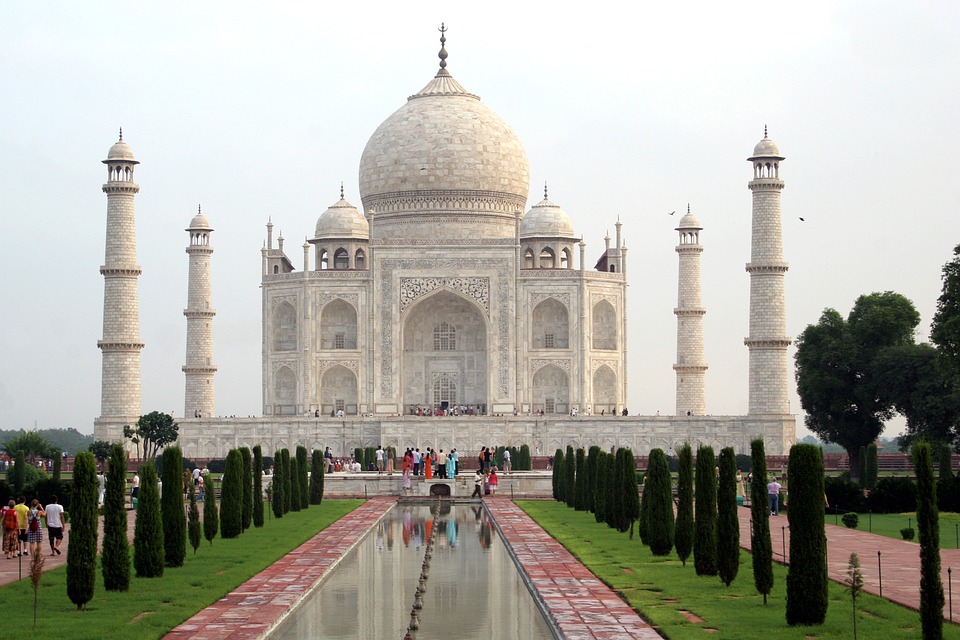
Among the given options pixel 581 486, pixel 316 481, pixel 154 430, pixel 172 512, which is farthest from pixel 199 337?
pixel 172 512

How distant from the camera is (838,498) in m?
21.4

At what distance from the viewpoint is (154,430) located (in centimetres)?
3341

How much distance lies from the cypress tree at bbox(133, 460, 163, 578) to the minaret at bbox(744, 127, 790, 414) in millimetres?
23627

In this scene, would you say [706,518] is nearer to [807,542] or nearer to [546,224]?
[807,542]

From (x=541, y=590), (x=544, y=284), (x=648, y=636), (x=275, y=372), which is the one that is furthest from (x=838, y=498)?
(x=275, y=372)

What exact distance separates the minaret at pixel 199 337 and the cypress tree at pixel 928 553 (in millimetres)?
30464

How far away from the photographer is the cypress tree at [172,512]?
14.3 m

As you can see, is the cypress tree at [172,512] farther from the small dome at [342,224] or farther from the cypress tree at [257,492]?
the small dome at [342,224]

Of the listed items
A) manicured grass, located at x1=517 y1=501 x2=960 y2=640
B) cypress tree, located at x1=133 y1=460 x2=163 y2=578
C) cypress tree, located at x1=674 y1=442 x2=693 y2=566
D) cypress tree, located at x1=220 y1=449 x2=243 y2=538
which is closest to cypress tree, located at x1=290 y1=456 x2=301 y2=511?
cypress tree, located at x1=220 y1=449 x2=243 y2=538

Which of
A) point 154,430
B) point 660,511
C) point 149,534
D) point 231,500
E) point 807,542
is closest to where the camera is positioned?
point 807,542

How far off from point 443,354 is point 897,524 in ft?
A: 69.6

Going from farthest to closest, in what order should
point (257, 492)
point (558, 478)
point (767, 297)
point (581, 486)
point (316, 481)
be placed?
point (767, 297), point (558, 478), point (316, 481), point (581, 486), point (257, 492)

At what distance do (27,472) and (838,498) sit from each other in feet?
47.9

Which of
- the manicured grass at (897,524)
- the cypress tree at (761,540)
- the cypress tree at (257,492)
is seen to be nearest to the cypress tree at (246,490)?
the cypress tree at (257,492)
